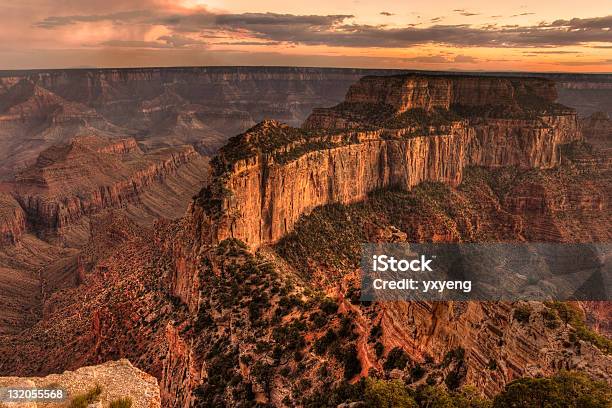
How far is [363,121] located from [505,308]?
101m

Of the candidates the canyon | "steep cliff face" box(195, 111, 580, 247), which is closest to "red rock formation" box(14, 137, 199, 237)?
the canyon

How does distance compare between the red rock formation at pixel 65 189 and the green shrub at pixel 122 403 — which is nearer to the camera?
the green shrub at pixel 122 403

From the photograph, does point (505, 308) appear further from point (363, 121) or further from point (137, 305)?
point (363, 121)

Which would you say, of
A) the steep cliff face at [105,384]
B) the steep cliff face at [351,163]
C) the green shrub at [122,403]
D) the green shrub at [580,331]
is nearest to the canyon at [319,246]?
the green shrub at [580,331]

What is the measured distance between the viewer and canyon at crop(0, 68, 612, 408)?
91.4 ft

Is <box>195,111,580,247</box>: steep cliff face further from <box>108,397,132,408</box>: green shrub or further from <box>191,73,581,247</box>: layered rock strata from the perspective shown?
<box>108,397,132,408</box>: green shrub

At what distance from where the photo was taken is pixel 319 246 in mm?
77750

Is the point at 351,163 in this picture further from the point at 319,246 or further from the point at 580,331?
the point at 580,331

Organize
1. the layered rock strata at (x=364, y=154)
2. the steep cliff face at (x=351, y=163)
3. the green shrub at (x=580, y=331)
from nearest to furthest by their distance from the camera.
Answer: the green shrub at (x=580, y=331)
the steep cliff face at (x=351, y=163)
the layered rock strata at (x=364, y=154)

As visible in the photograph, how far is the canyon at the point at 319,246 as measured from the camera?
2786 centimetres

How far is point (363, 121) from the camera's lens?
12275 cm

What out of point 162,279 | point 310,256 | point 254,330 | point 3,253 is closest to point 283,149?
point 310,256

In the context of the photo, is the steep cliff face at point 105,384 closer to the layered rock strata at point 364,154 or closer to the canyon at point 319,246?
the canyon at point 319,246

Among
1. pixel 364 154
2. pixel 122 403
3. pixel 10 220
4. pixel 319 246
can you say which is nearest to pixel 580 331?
pixel 122 403
